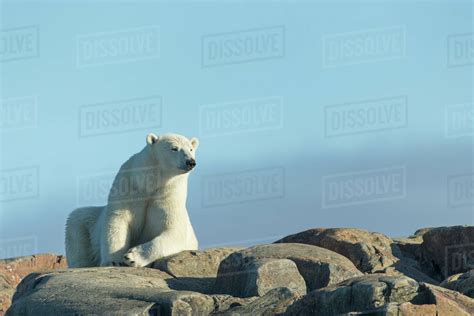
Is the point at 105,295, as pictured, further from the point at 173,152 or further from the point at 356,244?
the point at 356,244

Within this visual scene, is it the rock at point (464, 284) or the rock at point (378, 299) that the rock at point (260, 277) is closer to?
the rock at point (378, 299)

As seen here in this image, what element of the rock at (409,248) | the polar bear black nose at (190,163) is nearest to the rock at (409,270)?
the rock at (409,248)

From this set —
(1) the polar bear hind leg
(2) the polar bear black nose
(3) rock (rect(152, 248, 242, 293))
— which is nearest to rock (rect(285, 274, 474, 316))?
(3) rock (rect(152, 248, 242, 293))

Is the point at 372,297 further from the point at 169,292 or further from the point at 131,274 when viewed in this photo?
the point at 131,274

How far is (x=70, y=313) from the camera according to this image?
1627cm

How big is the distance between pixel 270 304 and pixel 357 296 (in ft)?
4.78

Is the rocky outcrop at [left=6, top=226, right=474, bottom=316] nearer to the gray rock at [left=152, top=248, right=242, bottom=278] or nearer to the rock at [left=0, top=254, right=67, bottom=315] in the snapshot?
the gray rock at [left=152, top=248, right=242, bottom=278]

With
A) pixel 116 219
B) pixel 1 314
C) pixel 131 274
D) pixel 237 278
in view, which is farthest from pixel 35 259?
pixel 237 278

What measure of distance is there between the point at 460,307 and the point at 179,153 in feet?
23.5

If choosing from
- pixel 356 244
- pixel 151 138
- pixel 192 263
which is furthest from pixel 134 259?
pixel 356 244

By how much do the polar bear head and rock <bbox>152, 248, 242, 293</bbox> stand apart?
1.56m

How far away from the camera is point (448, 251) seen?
21.7 m

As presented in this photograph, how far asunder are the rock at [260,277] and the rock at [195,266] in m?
1.08

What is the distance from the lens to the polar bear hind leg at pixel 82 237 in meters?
21.8
